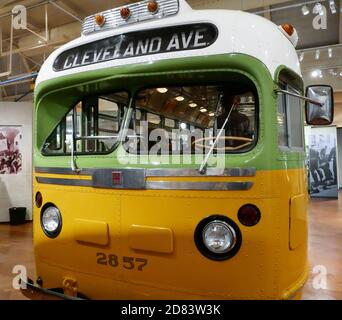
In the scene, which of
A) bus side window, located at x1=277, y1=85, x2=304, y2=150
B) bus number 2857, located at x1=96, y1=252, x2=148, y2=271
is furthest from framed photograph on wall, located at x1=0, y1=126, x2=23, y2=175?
bus side window, located at x1=277, y1=85, x2=304, y2=150

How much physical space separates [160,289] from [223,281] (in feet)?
1.41

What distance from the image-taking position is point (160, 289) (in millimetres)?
2252

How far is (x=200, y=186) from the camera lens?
2.11 meters

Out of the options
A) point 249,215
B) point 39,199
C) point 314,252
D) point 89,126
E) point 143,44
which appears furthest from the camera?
point 314,252

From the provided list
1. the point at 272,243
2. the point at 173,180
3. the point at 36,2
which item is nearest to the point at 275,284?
the point at 272,243

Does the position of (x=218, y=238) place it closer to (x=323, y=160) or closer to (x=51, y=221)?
(x=51, y=221)

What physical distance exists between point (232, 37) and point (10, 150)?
7355mm

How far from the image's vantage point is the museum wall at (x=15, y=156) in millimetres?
8062

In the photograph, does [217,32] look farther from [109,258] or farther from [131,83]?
[109,258]

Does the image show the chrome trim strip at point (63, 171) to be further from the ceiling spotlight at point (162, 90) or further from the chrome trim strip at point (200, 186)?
the ceiling spotlight at point (162, 90)

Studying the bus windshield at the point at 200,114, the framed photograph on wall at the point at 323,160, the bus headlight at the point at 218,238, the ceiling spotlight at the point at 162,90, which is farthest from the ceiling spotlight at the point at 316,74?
the bus headlight at the point at 218,238

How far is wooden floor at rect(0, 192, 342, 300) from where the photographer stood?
392 centimetres

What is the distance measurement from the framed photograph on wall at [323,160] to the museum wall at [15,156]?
9.39 meters

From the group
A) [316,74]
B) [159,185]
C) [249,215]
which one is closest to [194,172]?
[159,185]
